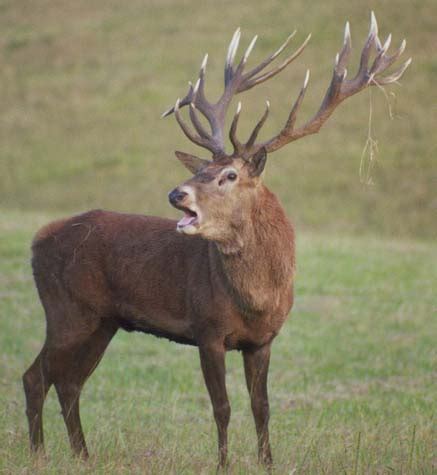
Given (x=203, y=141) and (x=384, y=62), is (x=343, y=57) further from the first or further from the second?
(x=203, y=141)

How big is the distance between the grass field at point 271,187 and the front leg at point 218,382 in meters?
0.23

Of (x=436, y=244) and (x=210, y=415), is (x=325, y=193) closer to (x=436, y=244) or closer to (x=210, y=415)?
(x=436, y=244)

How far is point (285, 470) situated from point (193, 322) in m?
1.17

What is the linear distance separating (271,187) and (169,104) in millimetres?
6136

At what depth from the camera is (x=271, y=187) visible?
28.8 metres

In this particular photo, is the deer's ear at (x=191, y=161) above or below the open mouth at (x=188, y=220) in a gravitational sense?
above

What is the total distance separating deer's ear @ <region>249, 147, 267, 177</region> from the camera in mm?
6688

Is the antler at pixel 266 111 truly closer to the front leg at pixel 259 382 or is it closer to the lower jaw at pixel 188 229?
the lower jaw at pixel 188 229

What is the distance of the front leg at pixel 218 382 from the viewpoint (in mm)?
6543

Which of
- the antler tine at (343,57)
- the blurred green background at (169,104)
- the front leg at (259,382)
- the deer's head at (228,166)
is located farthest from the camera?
the blurred green background at (169,104)

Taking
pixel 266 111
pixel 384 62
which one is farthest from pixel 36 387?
pixel 384 62

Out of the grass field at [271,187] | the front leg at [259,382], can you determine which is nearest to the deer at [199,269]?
the front leg at [259,382]

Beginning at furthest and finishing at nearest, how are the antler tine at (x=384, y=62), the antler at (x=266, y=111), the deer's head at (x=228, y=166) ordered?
the antler tine at (x=384, y=62) → the antler at (x=266, y=111) → the deer's head at (x=228, y=166)

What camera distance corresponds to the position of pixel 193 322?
6.81 m
